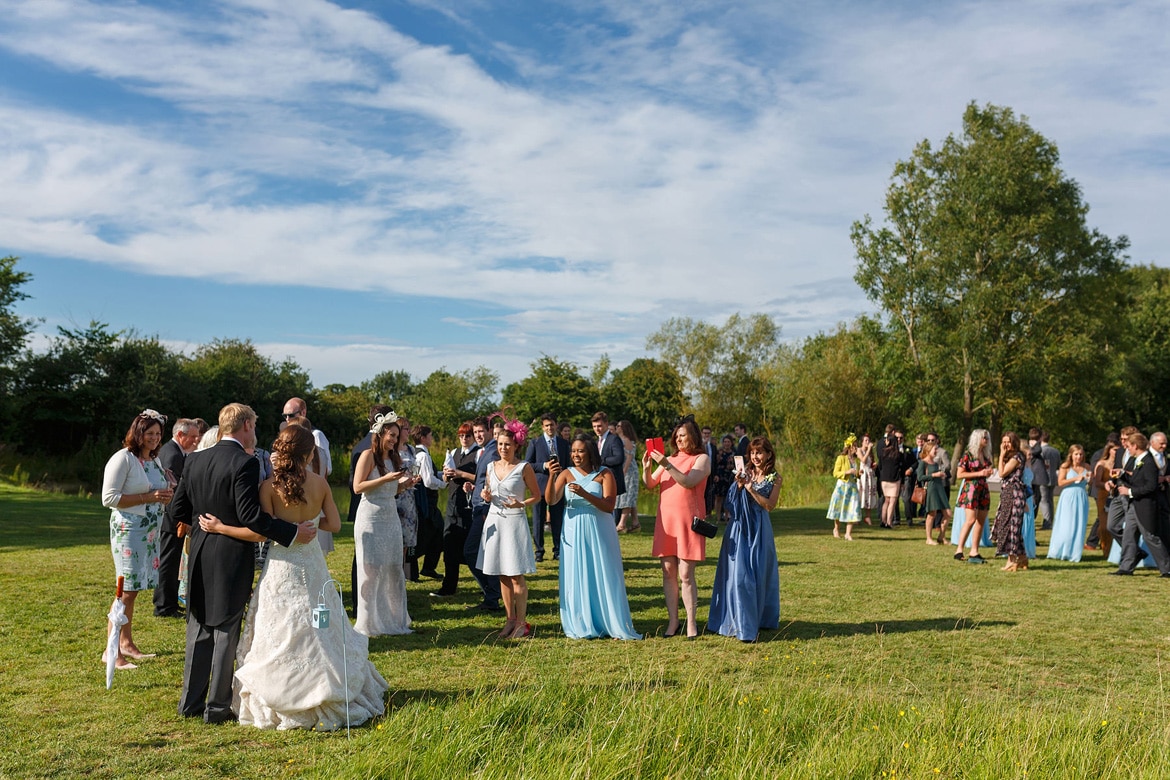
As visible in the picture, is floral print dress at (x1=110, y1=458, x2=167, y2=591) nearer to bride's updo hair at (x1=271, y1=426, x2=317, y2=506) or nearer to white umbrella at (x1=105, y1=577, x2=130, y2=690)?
white umbrella at (x1=105, y1=577, x2=130, y2=690)

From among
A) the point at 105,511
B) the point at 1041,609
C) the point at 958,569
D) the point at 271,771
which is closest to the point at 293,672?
the point at 271,771

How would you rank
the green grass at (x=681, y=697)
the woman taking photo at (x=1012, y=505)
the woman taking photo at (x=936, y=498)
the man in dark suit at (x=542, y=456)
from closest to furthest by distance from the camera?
1. the green grass at (x=681, y=697)
2. the woman taking photo at (x=1012, y=505)
3. the man in dark suit at (x=542, y=456)
4. the woman taking photo at (x=936, y=498)

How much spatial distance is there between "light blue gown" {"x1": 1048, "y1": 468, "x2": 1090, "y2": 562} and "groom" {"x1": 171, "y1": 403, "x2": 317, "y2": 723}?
43.5ft

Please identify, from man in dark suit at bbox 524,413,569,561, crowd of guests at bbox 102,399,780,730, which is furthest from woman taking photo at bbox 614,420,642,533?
crowd of guests at bbox 102,399,780,730

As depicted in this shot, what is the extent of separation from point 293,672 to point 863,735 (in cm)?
346

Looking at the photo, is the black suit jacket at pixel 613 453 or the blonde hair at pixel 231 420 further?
the black suit jacket at pixel 613 453

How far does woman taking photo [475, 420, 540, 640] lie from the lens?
845 cm

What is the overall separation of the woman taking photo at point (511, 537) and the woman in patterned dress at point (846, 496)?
10.5m

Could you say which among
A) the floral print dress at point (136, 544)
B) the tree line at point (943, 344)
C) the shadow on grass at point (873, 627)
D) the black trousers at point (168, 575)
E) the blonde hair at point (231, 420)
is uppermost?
the tree line at point (943, 344)

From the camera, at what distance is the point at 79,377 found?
37.1 meters

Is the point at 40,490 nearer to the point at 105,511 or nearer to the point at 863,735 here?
the point at 105,511

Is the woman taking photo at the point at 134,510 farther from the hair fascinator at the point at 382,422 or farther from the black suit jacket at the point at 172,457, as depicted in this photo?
the hair fascinator at the point at 382,422

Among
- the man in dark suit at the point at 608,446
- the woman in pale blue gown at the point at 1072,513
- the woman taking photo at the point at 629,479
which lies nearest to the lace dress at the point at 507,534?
the man in dark suit at the point at 608,446

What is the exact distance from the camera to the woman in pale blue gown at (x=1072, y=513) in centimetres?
1488
